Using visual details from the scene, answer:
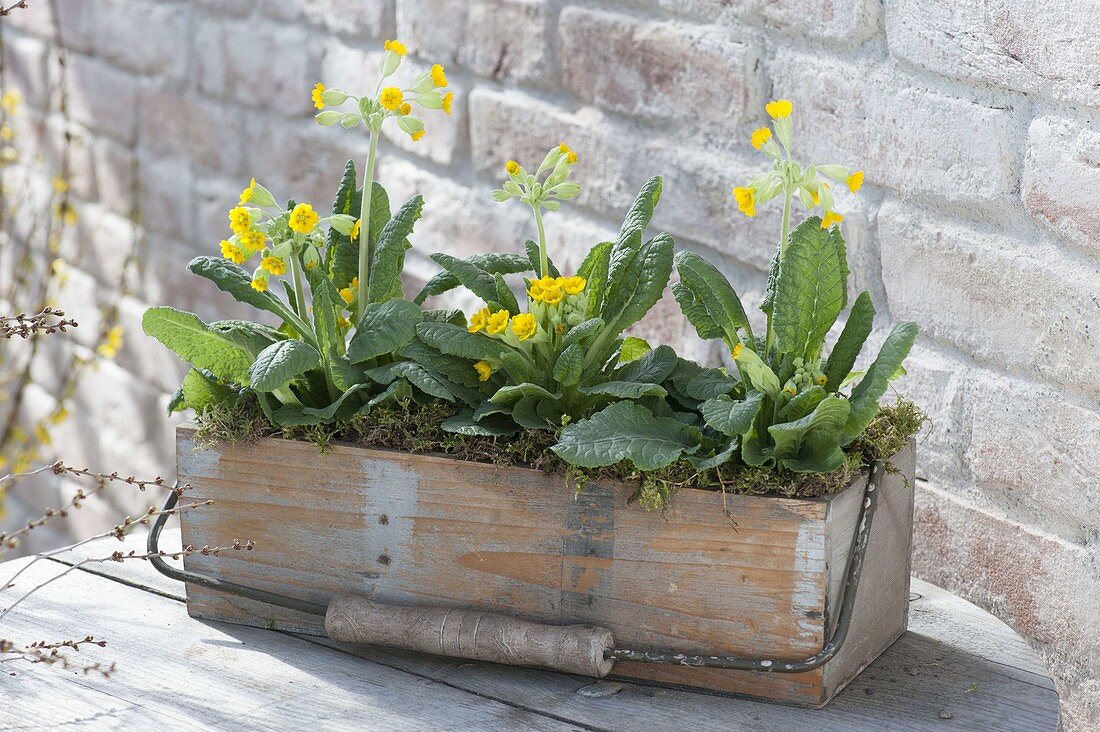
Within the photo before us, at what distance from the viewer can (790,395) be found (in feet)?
2.97

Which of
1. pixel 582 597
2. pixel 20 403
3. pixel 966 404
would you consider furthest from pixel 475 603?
pixel 20 403

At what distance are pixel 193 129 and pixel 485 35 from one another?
73 cm

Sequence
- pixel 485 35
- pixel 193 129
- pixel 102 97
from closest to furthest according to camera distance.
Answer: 1. pixel 485 35
2. pixel 193 129
3. pixel 102 97

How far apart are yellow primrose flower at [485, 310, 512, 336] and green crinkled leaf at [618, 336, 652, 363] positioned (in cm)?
17

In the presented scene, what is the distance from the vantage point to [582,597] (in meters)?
0.95

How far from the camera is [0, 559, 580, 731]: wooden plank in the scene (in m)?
0.88

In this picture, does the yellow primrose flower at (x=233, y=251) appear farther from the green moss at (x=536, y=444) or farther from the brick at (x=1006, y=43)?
the brick at (x=1006, y=43)

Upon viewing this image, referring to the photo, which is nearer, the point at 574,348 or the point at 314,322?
the point at 574,348

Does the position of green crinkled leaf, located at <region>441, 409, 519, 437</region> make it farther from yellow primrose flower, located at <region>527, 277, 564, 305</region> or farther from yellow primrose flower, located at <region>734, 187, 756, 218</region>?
yellow primrose flower, located at <region>734, 187, 756, 218</region>

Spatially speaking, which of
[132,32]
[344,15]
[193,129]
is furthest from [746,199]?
[132,32]

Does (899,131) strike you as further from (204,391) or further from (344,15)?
(344,15)

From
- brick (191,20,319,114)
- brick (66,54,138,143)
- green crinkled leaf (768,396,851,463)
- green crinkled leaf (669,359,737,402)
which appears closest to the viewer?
green crinkled leaf (768,396,851,463)

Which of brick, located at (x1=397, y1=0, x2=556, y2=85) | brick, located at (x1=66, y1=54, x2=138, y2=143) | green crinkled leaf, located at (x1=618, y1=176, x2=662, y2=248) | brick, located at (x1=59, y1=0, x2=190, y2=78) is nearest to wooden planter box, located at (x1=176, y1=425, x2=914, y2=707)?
green crinkled leaf, located at (x1=618, y1=176, x2=662, y2=248)

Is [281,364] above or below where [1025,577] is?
above
